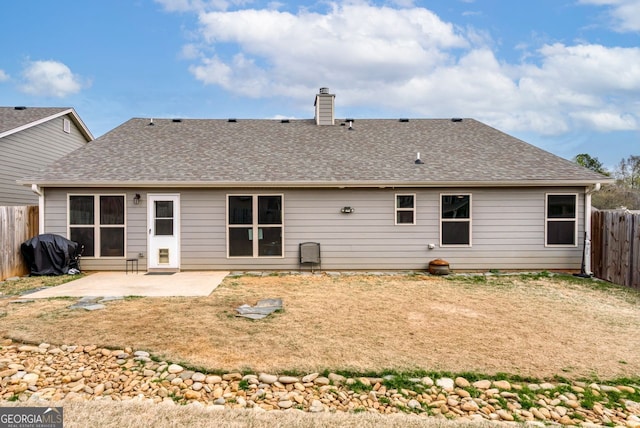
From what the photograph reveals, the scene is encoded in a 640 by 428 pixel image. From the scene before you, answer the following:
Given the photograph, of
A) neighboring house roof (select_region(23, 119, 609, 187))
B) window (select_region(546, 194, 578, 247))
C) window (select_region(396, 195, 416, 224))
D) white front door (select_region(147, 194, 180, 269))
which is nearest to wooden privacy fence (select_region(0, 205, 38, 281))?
neighboring house roof (select_region(23, 119, 609, 187))

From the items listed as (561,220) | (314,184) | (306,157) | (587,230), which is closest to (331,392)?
(314,184)

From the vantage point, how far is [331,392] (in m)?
3.05

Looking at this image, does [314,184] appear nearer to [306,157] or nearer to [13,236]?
[306,157]

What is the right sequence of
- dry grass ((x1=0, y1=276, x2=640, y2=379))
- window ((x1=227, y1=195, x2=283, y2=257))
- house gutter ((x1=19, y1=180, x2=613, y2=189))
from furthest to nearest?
1. window ((x1=227, y1=195, x2=283, y2=257))
2. house gutter ((x1=19, y1=180, x2=613, y2=189))
3. dry grass ((x1=0, y1=276, x2=640, y2=379))

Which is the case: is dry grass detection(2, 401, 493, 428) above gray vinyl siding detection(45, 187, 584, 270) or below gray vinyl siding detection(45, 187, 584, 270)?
below

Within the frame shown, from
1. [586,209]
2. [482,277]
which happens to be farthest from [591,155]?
[482,277]

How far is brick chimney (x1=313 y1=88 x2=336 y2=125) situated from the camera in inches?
484

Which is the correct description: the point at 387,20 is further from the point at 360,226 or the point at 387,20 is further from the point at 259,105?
the point at 259,105

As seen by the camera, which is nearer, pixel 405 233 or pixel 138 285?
pixel 138 285

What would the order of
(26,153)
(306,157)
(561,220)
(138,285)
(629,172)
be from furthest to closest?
(629,172) < (26,153) < (306,157) < (561,220) < (138,285)

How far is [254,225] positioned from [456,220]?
5.08m

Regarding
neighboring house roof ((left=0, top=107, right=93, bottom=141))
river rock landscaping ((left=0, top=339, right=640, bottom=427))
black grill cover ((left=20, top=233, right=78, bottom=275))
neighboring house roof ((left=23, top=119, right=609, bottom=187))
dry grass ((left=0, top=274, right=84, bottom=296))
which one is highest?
neighboring house roof ((left=0, top=107, right=93, bottom=141))

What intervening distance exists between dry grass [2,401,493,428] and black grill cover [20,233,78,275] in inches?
273

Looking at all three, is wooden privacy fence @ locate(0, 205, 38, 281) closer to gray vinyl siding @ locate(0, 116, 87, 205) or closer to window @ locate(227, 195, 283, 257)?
gray vinyl siding @ locate(0, 116, 87, 205)
